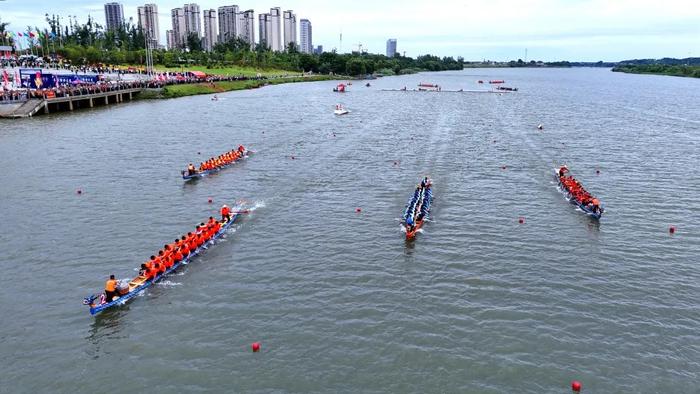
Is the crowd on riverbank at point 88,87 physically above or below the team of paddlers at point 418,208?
above

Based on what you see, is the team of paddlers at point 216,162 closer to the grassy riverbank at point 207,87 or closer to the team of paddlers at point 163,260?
the team of paddlers at point 163,260

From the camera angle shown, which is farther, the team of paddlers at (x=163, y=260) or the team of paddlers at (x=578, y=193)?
the team of paddlers at (x=578, y=193)

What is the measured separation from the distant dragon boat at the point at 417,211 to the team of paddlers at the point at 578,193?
38.6 ft

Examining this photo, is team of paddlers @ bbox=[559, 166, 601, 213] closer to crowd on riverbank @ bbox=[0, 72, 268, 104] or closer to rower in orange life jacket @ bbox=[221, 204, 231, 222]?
rower in orange life jacket @ bbox=[221, 204, 231, 222]

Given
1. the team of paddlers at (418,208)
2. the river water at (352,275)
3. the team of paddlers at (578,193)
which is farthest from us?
the team of paddlers at (578,193)

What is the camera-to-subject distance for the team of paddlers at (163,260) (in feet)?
82.6

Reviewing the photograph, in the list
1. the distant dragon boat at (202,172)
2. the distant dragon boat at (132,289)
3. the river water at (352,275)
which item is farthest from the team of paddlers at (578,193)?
the distant dragon boat at (202,172)

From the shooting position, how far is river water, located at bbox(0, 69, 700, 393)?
21.2 meters

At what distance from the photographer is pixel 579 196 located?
136 feet

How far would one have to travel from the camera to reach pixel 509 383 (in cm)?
2042

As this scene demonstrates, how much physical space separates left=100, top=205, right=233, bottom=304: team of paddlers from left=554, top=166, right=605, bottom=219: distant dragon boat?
90.7 ft

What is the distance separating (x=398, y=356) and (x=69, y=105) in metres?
89.2

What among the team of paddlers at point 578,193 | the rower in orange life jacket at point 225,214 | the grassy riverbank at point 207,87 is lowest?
the rower in orange life jacket at point 225,214

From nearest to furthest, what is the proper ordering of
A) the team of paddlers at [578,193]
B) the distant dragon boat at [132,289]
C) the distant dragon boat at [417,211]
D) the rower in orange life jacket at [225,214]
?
1. the distant dragon boat at [132,289]
2. the distant dragon boat at [417,211]
3. the rower in orange life jacket at [225,214]
4. the team of paddlers at [578,193]
